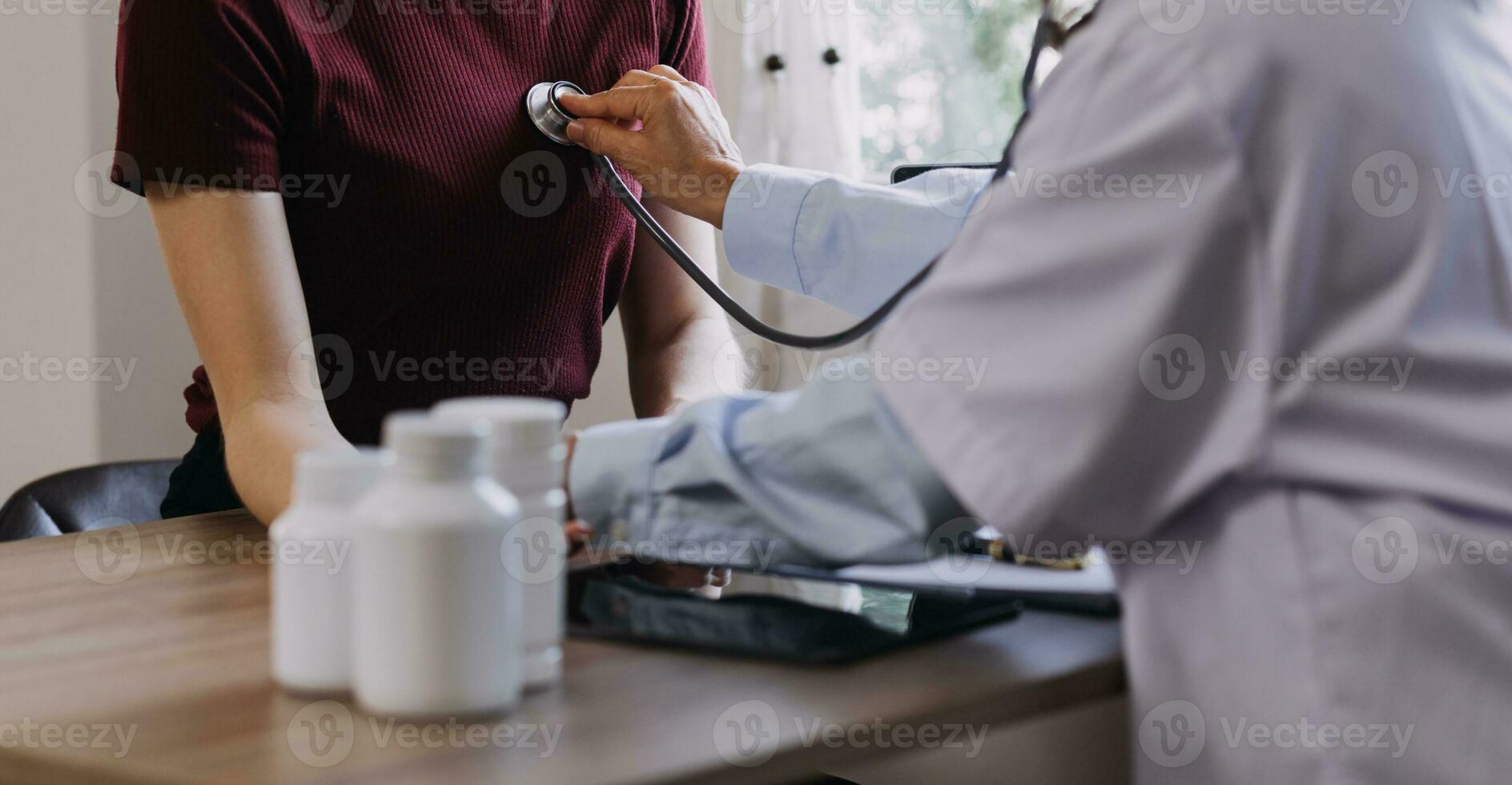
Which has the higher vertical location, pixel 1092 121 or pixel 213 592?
pixel 1092 121

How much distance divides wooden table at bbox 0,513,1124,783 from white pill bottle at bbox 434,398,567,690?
3cm

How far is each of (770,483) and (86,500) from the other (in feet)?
3.20

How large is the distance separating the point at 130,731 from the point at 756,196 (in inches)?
30.1

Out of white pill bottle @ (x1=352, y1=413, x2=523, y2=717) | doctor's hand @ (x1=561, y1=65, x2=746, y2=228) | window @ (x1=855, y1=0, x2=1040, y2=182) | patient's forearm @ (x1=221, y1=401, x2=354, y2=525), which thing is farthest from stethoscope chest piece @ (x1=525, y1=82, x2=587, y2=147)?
window @ (x1=855, y1=0, x2=1040, y2=182)

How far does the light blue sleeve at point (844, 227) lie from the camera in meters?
1.13

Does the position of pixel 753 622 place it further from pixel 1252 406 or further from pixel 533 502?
pixel 1252 406

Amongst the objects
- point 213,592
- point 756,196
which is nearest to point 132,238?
point 756,196

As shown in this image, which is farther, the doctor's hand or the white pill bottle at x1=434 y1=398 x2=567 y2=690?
the doctor's hand

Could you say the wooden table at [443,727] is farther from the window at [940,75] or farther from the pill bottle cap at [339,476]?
the window at [940,75]

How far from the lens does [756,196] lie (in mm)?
1203

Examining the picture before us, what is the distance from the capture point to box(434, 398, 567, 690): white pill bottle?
0.59 meters

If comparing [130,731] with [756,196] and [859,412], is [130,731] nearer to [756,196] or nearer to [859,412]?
[859,412]

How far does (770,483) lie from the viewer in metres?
0.79

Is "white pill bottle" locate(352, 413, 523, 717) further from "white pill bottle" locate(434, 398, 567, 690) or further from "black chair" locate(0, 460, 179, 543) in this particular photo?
"black chair" locate(0, 460, 179, 543)
